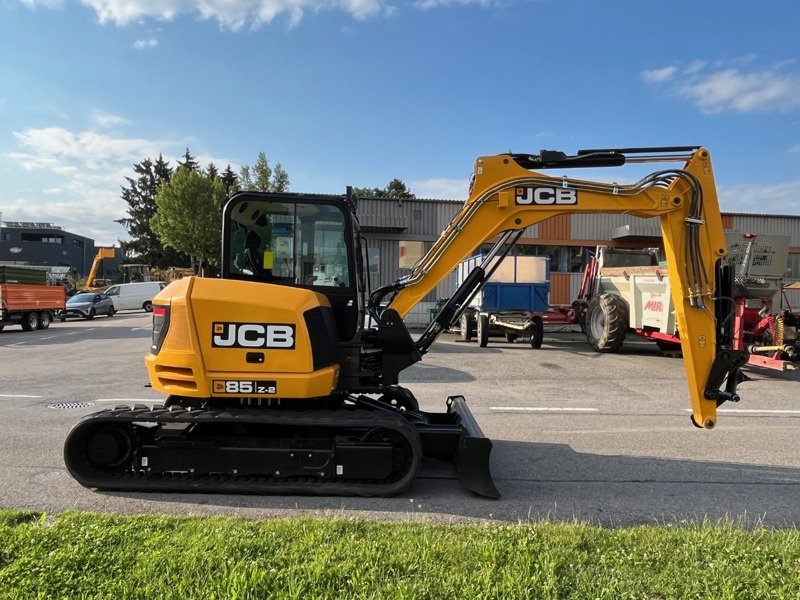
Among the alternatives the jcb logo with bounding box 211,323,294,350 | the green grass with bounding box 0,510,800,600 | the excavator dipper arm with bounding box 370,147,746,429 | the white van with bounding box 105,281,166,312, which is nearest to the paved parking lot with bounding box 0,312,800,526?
the green grass with bounding box 0,510,800,600

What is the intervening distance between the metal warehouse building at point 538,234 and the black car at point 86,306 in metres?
16.1

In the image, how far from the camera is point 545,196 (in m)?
5.02

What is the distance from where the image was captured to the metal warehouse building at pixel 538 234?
22.5 m

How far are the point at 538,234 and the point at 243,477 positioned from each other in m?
20.3

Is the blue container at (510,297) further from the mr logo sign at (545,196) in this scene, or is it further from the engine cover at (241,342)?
the engine cover at (241,342)

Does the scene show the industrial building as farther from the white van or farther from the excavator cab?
the excavator cab

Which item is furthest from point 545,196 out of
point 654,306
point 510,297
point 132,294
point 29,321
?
point 132,294

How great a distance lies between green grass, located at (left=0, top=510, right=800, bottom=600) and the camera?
289 cm

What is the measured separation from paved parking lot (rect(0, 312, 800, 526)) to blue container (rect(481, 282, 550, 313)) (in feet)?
11.8

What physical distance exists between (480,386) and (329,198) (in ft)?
19.4

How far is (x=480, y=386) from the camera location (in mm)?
9812

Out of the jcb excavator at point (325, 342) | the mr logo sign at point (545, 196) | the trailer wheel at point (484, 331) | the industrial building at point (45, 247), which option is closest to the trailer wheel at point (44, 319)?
the trailer wheel at point (484, 331)

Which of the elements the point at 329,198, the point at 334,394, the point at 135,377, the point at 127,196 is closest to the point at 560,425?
the point at 334,394

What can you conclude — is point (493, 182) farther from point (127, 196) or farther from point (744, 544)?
point (127, 196)
